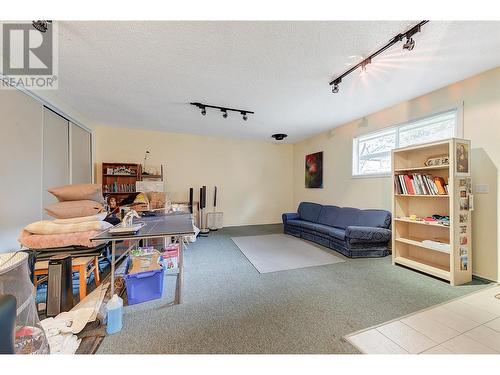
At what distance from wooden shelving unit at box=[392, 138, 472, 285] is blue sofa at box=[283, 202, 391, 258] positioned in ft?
0.89

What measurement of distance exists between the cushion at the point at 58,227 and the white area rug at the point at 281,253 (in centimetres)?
202

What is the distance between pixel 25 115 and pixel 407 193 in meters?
5.19

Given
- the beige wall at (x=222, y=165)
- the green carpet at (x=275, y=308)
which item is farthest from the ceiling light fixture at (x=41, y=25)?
the beige wall at (x=222, y=165)

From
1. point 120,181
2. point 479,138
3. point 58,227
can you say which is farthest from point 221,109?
point 479,138

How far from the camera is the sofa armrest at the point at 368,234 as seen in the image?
317 cm

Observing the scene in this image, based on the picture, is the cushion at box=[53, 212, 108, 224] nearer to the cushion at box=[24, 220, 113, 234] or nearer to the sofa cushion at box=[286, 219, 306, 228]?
the cushion at box=[24, 220, 113, 234]

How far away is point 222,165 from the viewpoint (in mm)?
5715

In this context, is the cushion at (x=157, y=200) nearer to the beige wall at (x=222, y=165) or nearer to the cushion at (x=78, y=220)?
the beige wall at (x=222, y=165)

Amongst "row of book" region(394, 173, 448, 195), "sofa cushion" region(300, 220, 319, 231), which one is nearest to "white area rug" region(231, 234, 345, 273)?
"sofa cushion" region(300, 220, 319, 231)

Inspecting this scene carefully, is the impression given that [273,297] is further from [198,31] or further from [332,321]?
[198,31]

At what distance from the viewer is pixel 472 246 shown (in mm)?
2551

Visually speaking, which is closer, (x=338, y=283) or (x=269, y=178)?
(x=338, y=283)

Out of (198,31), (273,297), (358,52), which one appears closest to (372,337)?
(273,297)

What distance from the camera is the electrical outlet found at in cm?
243
